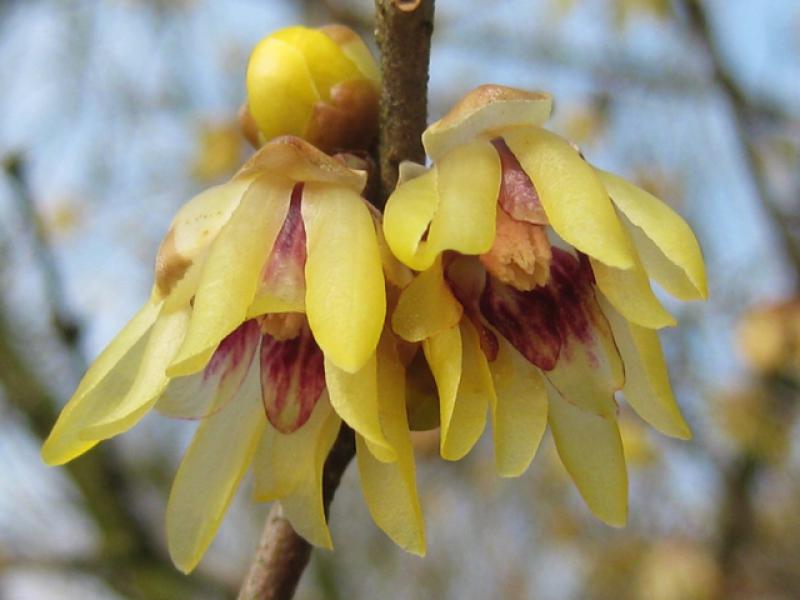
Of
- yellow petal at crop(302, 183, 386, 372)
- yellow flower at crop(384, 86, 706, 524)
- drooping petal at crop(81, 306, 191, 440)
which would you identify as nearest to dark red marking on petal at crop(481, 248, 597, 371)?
yellow flower at crop(384, 86, 706, 524)

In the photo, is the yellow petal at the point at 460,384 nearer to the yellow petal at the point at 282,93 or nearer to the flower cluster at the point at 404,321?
the flower cluster at the point at 404,321

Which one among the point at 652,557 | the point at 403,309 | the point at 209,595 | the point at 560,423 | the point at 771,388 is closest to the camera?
the point at 403,309

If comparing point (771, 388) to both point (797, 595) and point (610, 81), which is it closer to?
point (610, 81)

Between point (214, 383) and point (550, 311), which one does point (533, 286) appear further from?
point (214, 383)

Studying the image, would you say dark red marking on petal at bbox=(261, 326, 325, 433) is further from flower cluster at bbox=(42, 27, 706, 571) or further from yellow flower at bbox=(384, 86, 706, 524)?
yellow flower at bbox=(384, 86, 706, 524)

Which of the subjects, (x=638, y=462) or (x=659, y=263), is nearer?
(x=659, y=263)

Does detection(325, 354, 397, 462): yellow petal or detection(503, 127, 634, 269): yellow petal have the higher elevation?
detection(503, 127, 634, 269): yellow petal

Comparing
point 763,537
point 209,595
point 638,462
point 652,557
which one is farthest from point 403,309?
point 763,537

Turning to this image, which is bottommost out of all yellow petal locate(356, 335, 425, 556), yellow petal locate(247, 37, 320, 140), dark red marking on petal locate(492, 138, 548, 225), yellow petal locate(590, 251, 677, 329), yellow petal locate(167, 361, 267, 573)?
yellow petal locate(167, 361, 267, 573)
